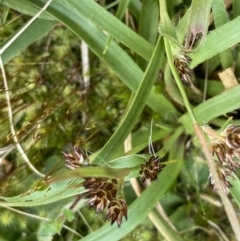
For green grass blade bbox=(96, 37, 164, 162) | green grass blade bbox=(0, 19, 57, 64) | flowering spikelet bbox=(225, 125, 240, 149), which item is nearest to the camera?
flowering spikelet bbox=(225, 125, 240, 149)

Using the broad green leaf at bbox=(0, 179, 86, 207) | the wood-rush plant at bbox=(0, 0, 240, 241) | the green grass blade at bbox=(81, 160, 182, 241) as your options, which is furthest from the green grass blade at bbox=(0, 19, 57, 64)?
the green grass blade at bbox=(81, 160, 182, 241)

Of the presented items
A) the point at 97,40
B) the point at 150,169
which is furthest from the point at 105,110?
the point at 150,169

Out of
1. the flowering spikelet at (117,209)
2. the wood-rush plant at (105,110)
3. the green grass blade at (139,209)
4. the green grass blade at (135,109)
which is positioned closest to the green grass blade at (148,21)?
the wood-rush plant at (105,110)

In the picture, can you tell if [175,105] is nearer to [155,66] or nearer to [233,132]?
[155,66]

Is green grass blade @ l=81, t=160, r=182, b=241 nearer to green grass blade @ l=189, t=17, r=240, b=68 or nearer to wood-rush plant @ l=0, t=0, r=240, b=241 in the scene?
wood-rush plant @ l=0, t=0, r=240, b=241

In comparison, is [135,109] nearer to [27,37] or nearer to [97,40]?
[97,40]
